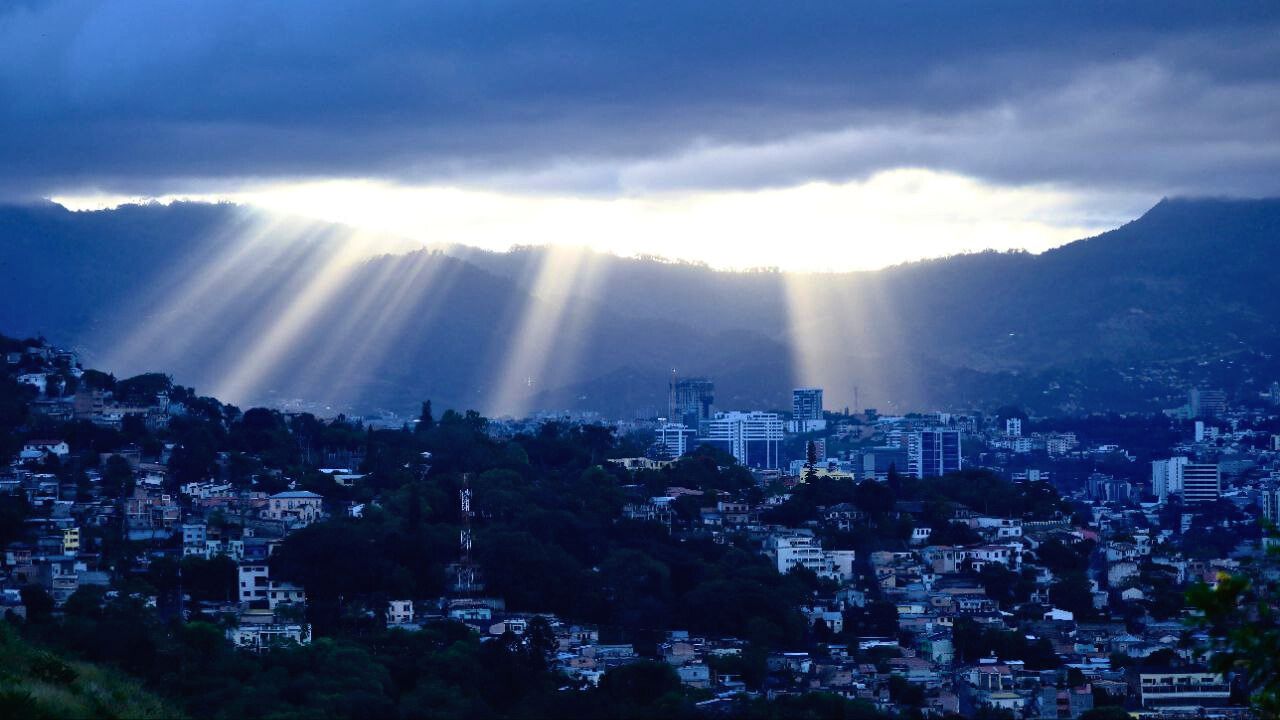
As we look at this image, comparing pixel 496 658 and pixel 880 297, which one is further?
pixel 880 297

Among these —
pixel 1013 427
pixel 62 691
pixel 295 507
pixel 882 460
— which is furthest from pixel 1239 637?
pixel 1013 427

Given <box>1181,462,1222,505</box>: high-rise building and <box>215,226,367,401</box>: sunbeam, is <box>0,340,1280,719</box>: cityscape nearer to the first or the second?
<box>1181,462,1222,505</box>: high-rise building

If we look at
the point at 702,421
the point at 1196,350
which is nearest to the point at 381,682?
the point at 702,421

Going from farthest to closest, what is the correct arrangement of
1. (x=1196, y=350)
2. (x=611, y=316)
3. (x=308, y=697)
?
(x=611, y=316) < (x=1196, y=350) < (x=308, y=697)

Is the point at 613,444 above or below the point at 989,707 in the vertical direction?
above

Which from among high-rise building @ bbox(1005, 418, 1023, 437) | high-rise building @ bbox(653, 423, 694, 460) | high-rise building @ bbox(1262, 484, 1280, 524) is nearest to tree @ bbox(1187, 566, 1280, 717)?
high-rise building @ bbox(1262, 484, 1280, 524)

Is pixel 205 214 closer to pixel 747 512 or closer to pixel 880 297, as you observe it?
pixel 880 297

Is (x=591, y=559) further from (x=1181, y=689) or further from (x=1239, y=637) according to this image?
(x=1239, y=637)

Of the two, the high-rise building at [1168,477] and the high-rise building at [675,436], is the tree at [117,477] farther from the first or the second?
the high-rise building at [1168,477]
